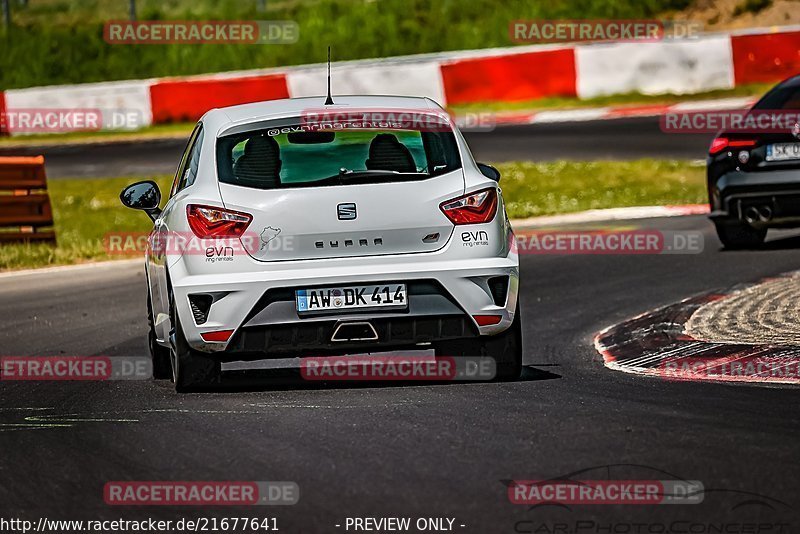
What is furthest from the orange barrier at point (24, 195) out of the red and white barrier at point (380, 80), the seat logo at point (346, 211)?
the red and white barrier at point (380, 80)

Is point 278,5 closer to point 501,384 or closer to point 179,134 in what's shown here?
point 179,134

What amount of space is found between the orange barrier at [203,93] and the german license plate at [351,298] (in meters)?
22.0

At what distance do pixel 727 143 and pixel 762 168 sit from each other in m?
0.42

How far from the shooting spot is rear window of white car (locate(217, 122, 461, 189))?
842 cm

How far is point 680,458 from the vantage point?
6.18 m

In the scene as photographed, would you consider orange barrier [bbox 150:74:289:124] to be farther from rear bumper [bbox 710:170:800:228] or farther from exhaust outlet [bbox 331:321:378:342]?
exhaust outlet [bbox 331:321:378:342]

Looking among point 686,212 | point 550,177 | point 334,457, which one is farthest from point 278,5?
point 334,457

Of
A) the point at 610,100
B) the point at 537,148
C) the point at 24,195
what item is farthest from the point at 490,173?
the point at 610,100

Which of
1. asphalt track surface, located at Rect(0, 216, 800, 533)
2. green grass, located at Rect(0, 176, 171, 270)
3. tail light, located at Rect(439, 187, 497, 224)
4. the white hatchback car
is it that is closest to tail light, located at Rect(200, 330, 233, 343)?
the white hatchback car

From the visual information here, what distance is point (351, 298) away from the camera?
A: 8242 millimetres

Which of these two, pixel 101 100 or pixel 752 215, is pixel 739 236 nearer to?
pixel 752 215

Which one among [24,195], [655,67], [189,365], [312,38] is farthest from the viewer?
[312,38]

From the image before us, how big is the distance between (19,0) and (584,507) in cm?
4005

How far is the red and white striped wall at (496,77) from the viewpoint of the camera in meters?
28.6
